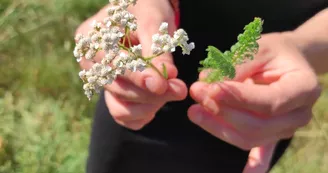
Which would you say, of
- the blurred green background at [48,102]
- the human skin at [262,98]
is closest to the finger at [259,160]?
the human skin at [262,98]

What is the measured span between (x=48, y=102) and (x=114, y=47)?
3.40 ft

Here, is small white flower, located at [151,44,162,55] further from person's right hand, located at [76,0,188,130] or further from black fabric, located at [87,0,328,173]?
black fabric, located at [87,0,328,173]

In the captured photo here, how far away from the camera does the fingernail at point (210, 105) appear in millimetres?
549

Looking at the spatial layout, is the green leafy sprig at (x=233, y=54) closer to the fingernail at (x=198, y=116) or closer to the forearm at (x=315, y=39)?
the fingernail at (x=198, y=116)

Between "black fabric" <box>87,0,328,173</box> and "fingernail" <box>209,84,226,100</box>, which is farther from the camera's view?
"black fabric" <box>87,0,328,173</box>

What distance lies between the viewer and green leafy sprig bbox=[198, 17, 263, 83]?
475 millimetres

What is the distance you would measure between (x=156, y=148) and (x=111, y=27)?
51cm

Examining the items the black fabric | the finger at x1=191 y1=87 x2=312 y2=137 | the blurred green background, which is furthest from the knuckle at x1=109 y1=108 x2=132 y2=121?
the blurred green background

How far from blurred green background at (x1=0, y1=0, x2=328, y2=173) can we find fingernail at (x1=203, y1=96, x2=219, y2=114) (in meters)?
0.80

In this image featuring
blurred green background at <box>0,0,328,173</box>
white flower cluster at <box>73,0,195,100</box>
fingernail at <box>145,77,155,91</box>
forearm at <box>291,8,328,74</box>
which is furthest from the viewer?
blurred green background at <box>0,0,328,173</box>

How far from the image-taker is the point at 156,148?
0.95 meters

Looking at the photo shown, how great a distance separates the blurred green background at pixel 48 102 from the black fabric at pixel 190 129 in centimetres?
29

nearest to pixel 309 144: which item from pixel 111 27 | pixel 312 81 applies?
pixel 312 81

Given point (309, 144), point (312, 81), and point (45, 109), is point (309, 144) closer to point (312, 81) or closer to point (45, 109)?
point (45, 109)
